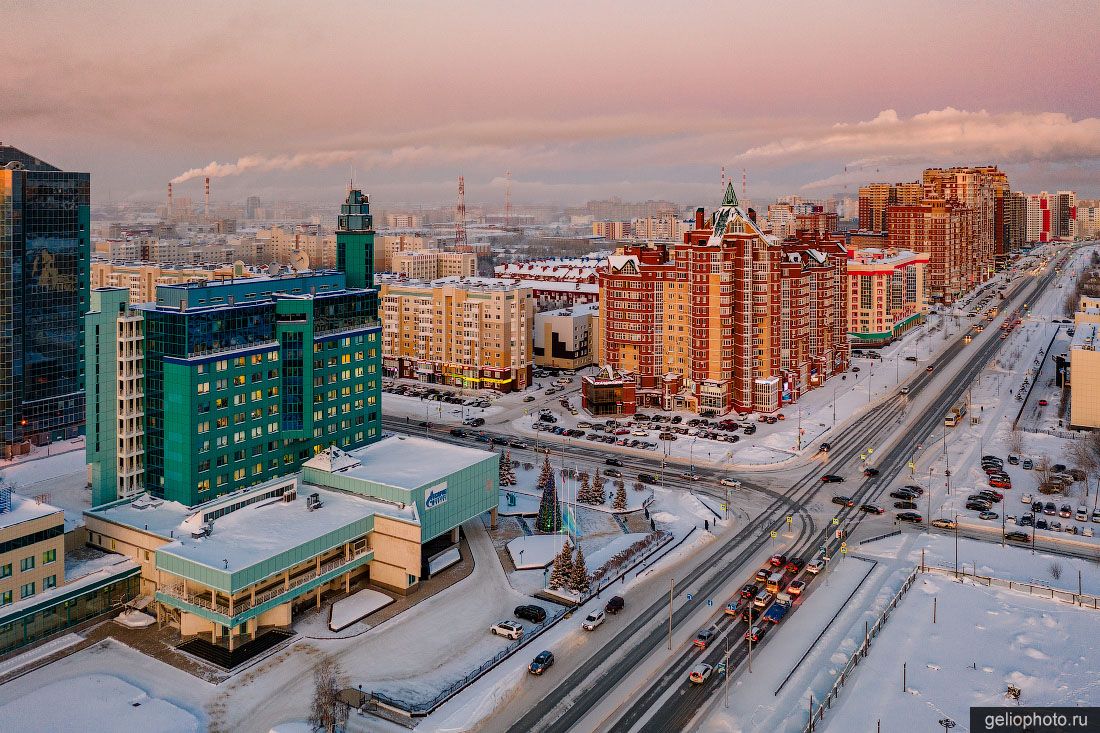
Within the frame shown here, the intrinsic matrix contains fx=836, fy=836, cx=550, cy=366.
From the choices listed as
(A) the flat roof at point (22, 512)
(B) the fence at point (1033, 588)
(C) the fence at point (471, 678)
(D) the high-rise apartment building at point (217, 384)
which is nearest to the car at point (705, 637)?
(C) the fence at point (471, 678)

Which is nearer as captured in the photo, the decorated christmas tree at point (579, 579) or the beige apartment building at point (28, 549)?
the beige apartment building at point (28, 549)

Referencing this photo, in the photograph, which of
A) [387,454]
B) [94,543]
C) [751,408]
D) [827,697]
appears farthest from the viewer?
[751,408]

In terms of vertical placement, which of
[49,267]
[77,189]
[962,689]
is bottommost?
[962,689]

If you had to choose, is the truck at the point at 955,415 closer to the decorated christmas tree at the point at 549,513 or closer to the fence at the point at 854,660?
the fence at the point at 854,660

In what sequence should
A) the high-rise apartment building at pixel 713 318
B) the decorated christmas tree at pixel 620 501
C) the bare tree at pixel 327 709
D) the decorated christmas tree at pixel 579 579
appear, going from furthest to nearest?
the high-rise apartment building at pixel 713 318, the decorated christmas tree at pixel 620 501, the decorated christmas tree at pixel 579 579, the bare tree at pixel 327 709

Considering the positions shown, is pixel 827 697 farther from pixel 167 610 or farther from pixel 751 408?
pixel 751 408

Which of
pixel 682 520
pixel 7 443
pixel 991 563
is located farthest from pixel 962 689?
pixel 7 443
